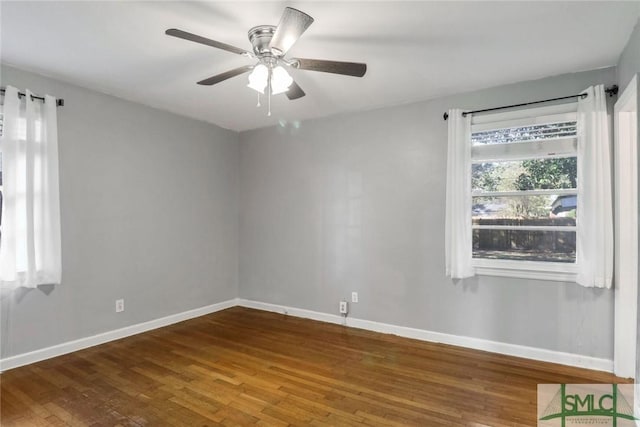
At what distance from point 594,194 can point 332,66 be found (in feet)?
7.72

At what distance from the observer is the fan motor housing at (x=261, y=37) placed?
2.22 m

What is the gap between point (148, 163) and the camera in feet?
13.1

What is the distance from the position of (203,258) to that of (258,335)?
139cm

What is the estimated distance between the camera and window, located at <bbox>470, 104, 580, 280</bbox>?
10.2ft

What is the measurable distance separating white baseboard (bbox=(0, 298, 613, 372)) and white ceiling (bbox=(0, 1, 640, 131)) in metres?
2.43

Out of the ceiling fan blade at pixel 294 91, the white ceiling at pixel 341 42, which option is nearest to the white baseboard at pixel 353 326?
the white ceiling at pixel 341 42

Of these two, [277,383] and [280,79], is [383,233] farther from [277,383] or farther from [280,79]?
[280,79]

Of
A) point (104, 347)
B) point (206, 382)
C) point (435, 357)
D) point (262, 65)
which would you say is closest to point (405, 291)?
point (435, 357)

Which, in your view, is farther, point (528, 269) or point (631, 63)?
point (528, 269)

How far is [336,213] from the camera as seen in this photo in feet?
14.0

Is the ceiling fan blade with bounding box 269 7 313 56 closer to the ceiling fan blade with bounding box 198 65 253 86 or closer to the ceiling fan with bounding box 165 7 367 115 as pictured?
the ceiling fan with bounding box 165 7 367 115

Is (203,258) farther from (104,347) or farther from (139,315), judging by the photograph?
(104,347)
